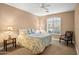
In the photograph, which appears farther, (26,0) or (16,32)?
(16,32)

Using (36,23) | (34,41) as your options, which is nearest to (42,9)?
(36,23)

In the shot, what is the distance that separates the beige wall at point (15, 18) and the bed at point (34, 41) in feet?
0.74

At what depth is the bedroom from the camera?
2.22 m

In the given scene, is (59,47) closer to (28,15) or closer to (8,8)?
(28,15)

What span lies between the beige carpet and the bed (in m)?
0.10

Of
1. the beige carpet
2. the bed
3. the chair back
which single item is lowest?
the beige carpet

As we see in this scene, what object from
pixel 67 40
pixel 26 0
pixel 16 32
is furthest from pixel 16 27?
pixel 67 40

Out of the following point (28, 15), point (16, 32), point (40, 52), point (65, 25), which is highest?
point (28, 15)

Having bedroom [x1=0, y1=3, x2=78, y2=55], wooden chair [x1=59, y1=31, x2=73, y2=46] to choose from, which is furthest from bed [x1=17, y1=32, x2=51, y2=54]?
wooden chair [x1=59, y1=31, x2=73, y2=46]

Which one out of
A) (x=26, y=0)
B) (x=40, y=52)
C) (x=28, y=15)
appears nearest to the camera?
(x=26, y=0)

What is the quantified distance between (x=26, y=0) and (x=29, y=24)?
56 centimetres

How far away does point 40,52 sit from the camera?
7.41 ft

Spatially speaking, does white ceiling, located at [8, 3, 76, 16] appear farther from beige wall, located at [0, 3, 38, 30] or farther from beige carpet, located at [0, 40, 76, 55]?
beige carpet, located at [0, 40, 76, 55]

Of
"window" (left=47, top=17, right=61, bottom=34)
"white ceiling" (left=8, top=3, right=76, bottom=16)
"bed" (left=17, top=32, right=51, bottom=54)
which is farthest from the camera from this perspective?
"window" (left=47, top=17, right=61, bottom=34)
